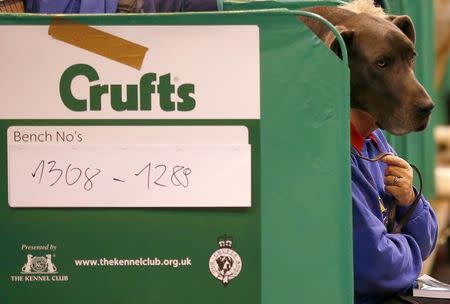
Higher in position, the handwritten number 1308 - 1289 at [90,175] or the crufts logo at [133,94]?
the crufts logo at [133,94]

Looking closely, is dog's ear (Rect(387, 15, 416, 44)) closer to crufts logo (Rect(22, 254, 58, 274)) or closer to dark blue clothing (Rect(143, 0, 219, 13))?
dark blue clothing (Rect(143, 0, 219, 13))

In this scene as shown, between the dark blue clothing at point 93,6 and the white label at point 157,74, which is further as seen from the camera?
the dark blue clothing at point 93,6

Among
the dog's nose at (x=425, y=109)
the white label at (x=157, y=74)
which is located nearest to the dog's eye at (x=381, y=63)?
the dog's nose at (x=425, y=109)

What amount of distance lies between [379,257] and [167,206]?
1.83 feet

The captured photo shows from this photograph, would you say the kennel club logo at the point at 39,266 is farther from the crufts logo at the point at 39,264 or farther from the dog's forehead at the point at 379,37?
the dog's forehead at the point at 379,37

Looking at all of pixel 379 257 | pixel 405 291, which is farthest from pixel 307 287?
pixel 405 291

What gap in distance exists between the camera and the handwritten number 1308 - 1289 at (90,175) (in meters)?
2.29

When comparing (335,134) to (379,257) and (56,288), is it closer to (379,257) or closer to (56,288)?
(379,257)

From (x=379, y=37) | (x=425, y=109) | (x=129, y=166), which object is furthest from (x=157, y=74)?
(x=425, y=109)

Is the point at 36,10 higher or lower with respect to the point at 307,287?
higher

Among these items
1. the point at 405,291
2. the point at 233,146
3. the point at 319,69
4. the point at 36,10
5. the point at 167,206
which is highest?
the point at 36,10

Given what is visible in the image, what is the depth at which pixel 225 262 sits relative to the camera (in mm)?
2305

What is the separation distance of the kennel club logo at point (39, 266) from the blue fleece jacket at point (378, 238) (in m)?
0.73

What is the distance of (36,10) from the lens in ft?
9.16
